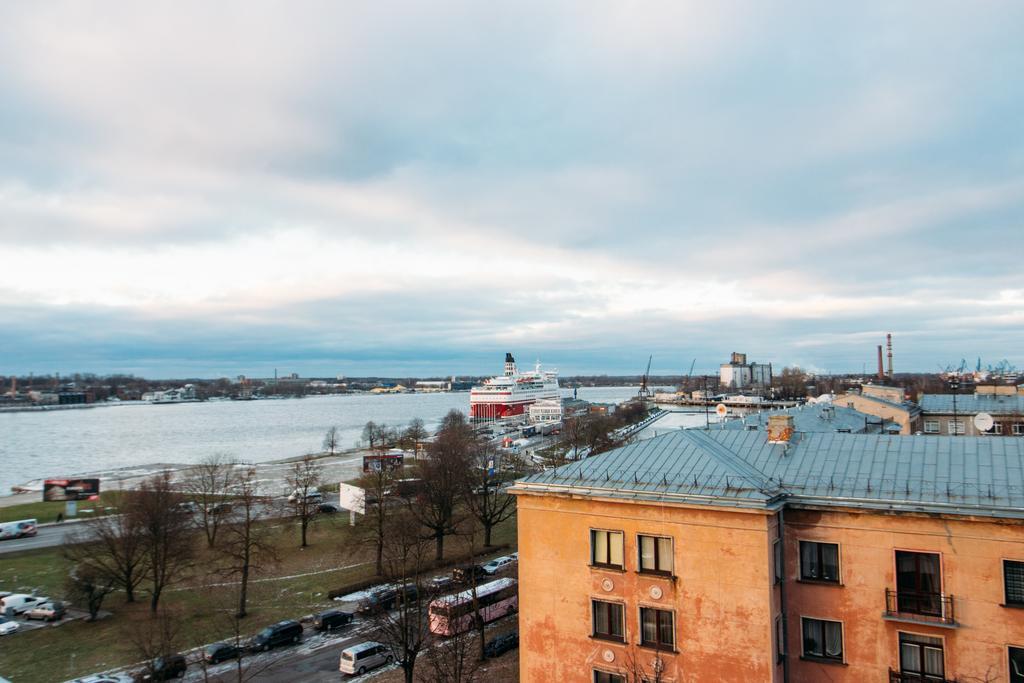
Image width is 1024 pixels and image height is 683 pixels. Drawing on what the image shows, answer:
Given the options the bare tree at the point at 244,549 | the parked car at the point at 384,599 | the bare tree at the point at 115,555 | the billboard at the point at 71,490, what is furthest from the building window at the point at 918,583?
the billboard at the point at 71,490

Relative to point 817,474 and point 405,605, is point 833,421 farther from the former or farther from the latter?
point 405,605

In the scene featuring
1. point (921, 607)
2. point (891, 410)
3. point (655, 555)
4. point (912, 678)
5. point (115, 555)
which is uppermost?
point (891, 410)

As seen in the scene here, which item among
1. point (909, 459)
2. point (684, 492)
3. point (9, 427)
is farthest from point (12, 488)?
point (9, 427)

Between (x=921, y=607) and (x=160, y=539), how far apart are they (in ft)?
93.4

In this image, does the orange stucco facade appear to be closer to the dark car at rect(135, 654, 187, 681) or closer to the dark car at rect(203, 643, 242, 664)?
the dark car at rect(135, 654, 187, 681)

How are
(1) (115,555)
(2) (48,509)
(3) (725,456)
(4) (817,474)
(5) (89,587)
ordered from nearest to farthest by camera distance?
(4) (817,474) < (3) (725,456) < (5) (89,587) < (1) (115,555) < (2) (48,509)

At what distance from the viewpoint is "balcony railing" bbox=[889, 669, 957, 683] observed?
13.1 metres

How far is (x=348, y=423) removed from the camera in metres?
149

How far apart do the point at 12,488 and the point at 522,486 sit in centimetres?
6651

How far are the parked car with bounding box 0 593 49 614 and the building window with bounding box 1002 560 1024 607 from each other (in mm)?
33342

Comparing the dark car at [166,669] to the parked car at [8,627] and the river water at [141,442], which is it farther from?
the river water at [141,442]

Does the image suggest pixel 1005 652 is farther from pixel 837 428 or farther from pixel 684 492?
pixel 837 428

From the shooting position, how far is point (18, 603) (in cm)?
2694

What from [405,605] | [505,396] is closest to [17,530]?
[405,605]
